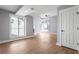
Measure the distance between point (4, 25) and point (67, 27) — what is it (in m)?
3.40

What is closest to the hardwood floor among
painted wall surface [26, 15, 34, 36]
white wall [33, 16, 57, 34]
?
painted wall surface [26, 15, 34, 36]

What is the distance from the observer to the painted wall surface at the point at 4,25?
5016mm

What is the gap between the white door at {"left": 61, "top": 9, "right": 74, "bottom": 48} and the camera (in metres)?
3.75

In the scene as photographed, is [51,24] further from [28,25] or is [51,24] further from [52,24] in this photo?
[28,25]

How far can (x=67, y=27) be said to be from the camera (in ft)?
12.9

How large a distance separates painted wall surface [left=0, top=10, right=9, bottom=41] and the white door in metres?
3.13

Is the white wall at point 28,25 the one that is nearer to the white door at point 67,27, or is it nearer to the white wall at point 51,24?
the white wall at point 51,24

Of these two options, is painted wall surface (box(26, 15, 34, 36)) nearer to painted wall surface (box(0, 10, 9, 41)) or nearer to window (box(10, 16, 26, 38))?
window (box(10, 16, 26, 38))

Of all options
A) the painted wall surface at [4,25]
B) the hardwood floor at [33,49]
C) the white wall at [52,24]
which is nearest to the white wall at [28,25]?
the painted wall surface at [4,25]

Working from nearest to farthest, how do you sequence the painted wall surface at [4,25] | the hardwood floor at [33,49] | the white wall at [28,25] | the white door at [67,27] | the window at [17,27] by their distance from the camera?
1. the hardwood floor at [33,49]
2. the white door at [67,27]
3. the painted wall surface at [4,25]
4. the window at [17,27]
5. the white wall at [28,25]

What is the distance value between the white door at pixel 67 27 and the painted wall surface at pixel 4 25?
313 cm
